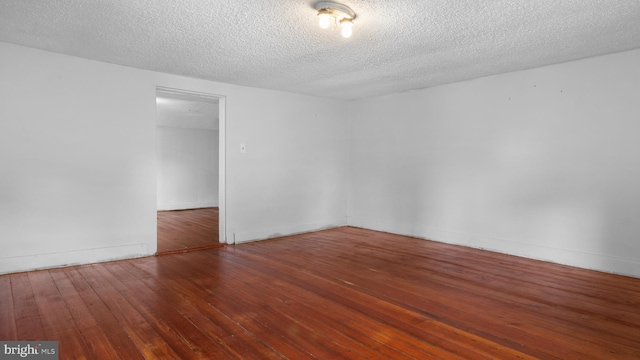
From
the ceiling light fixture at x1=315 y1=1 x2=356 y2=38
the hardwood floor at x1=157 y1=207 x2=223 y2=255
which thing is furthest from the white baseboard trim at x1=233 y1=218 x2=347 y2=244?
the ceiling light fixture at x1=315 y1=1 x2=356 y2=38

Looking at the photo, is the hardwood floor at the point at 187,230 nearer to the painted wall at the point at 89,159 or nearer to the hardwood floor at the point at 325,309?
the painted wall at the point at 89,159

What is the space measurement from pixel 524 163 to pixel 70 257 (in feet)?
17.9

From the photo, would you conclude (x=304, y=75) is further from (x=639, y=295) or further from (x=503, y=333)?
(x=639, y=295)

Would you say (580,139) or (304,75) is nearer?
(580,139)

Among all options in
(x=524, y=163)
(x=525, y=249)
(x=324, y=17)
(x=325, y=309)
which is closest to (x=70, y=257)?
(x=325, y=309)

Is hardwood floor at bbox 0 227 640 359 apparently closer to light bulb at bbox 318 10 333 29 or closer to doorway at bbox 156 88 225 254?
light bulb at bbox 318 10 333 29

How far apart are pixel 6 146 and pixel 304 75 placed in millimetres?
3311

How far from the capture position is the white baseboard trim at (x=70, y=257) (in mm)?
3506

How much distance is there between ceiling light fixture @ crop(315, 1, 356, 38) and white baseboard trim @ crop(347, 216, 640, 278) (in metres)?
3.48

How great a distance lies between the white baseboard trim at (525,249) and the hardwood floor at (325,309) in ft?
0.48

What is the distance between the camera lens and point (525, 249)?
4363 mm

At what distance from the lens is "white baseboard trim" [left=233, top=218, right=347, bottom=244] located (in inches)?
204

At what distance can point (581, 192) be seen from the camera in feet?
12.9

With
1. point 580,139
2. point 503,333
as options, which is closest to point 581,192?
point 580,139
